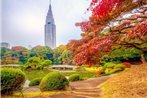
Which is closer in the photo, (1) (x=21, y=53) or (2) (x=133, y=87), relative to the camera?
(2) (x=133, y=87)

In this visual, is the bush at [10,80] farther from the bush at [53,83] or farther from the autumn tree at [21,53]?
the autumn tree at [21,53]

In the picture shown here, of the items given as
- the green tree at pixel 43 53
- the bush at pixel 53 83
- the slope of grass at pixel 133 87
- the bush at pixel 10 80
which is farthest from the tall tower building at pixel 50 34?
the bush at pixel 10 80

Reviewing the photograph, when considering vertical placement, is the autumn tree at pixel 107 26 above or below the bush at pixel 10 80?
above

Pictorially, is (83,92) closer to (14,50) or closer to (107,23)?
(107,23)

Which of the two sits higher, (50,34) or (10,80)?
(50,34)

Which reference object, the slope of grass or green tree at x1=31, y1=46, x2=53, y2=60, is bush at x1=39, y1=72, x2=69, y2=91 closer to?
the slope of grass

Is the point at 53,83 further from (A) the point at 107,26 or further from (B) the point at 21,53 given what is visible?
(B) the point at 21,53

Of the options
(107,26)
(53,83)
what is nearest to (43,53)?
(53,83)

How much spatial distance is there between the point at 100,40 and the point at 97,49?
494mm

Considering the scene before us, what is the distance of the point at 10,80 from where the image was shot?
10.2m

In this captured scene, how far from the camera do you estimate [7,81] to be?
10164 millimetres

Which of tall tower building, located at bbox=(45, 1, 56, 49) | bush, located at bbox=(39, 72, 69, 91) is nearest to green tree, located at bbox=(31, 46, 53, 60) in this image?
bush, located at bbox=(39, 72, 69, 91)

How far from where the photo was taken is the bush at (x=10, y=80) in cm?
1008

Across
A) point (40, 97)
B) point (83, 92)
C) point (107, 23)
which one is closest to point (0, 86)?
point (40, 97)
